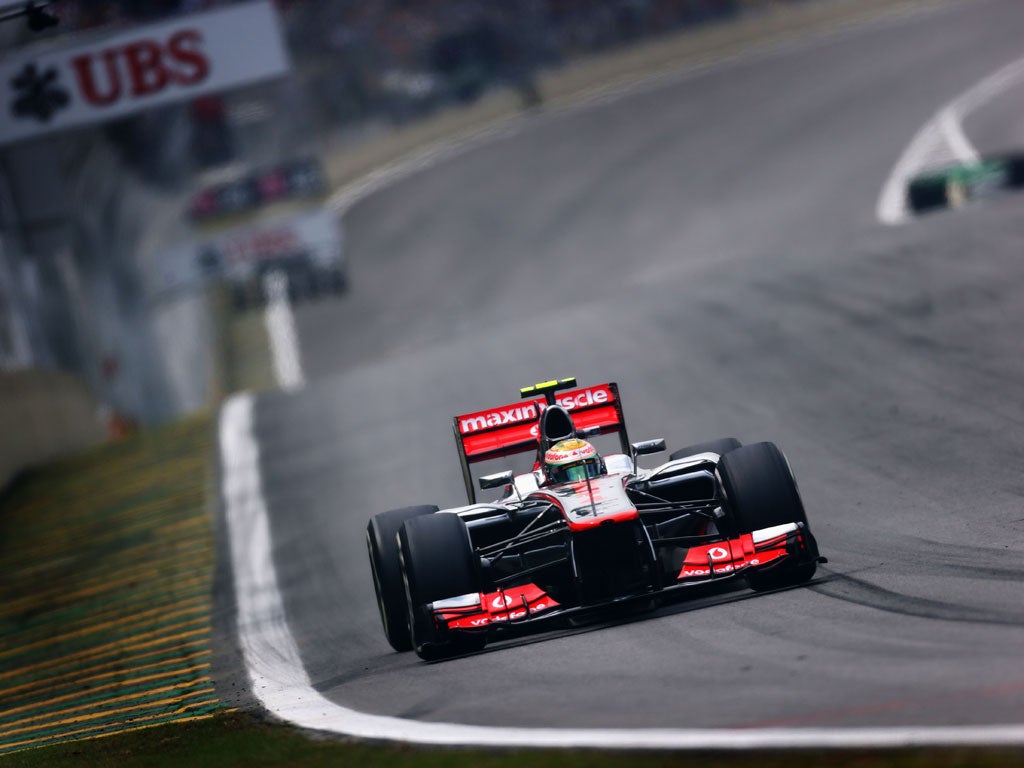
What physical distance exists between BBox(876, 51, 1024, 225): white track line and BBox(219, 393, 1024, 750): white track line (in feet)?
83.6

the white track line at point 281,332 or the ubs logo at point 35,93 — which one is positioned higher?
the ubs logo at point 35,93

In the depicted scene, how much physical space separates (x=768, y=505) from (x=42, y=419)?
19940mm

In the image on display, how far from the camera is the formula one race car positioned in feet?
34.8

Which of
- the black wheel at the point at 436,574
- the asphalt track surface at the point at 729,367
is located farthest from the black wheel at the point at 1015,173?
the black wheel at the point at 436,574

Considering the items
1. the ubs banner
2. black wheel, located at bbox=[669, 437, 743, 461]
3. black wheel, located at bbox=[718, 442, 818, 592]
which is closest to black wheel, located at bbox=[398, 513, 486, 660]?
black wheel, located at bbox=[718, 442, 818, 592]

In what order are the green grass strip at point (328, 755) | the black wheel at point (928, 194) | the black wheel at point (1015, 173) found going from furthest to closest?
the black wheel at point (928, 194), the black wheel at point (1015, 173), the green grass strip at point (328, 755)

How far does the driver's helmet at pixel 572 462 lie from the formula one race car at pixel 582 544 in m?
0.01

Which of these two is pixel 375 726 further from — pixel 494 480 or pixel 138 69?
pixel 138 69

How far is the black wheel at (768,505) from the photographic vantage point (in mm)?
10695

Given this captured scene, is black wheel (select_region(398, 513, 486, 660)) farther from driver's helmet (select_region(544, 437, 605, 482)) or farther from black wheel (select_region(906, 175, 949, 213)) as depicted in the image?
black wheel (select_region(906, 175, 949, 213))

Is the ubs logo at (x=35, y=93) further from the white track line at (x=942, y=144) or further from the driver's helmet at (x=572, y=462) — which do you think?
the white track line at (x=942, y=144)

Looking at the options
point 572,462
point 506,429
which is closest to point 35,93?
point 506,429

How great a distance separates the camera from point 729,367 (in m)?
21.3

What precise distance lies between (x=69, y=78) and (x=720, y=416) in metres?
13.0
